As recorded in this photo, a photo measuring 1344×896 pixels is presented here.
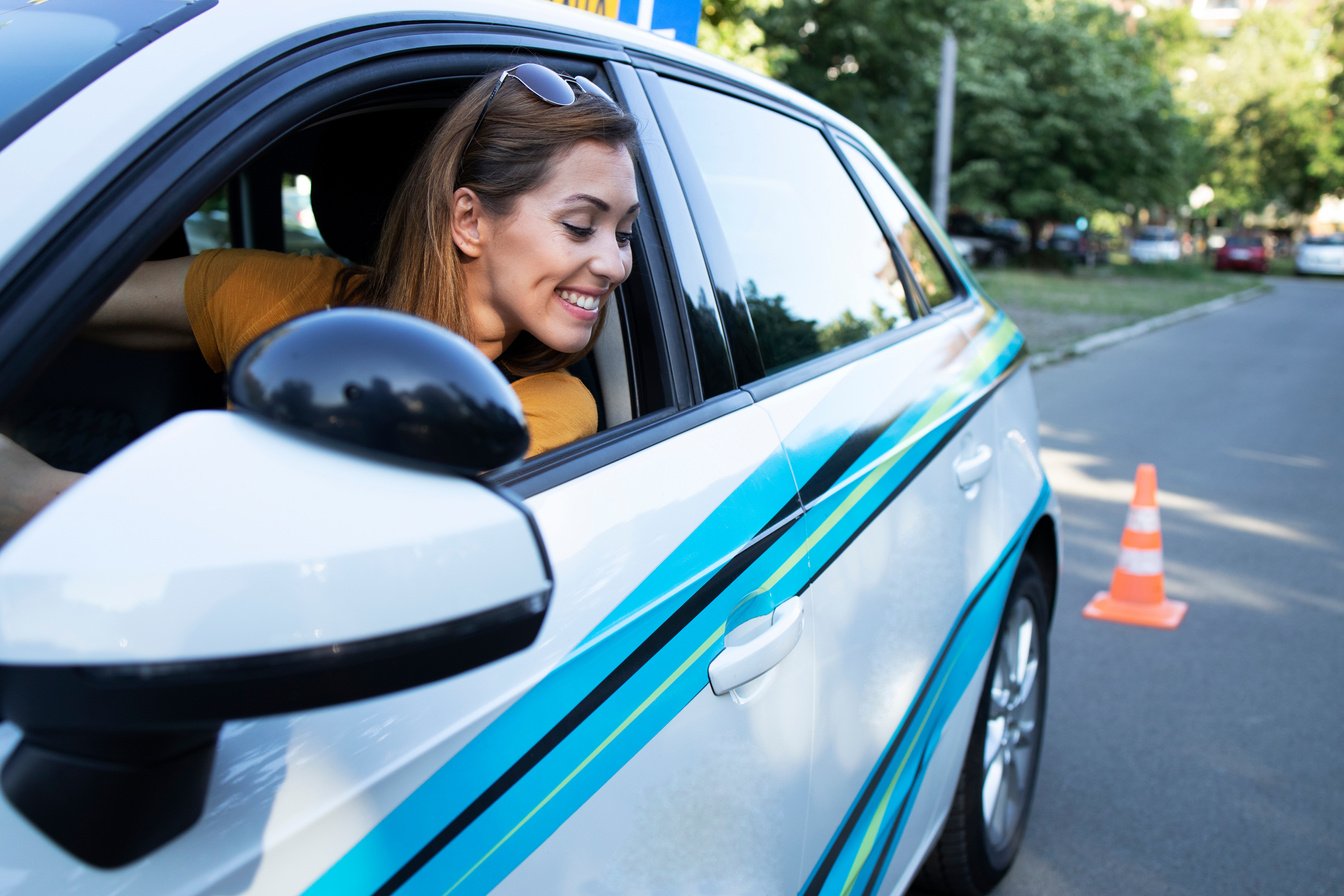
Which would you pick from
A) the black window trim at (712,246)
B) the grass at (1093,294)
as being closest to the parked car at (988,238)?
the grass at (1093,294)

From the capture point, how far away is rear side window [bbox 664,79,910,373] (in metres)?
2.04

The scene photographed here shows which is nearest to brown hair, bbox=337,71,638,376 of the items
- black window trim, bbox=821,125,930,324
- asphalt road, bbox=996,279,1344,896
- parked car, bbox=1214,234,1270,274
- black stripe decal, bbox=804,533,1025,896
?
black stripe decal, bbox=804,533,1025,896

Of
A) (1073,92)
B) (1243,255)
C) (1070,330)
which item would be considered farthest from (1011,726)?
(1243,255)

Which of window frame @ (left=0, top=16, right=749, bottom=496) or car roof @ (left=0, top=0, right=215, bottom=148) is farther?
car roof @ (left=0, top=0, right=215, bottom=148)

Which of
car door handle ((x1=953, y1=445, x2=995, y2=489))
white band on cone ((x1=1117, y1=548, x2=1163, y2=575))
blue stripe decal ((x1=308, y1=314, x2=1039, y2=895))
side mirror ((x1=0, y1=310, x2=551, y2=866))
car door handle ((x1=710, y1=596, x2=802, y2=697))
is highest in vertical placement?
side mirror ((x1=0, y1=310, x2=551, y2=866))

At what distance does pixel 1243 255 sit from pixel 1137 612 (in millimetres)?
41449

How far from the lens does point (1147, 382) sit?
12570 millimetres

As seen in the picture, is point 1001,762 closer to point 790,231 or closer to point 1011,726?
point 1011,726

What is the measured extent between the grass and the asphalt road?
237cm

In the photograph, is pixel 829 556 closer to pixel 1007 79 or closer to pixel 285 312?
pixel 285 312

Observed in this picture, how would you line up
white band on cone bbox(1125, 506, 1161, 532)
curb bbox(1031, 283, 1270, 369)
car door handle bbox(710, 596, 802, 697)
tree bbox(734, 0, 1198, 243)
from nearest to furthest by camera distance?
car door handle bbox(710, 596, 802, 697), white band on cone bbox(1125, 506, 1161, 532), curb bbox(1031, 283, 1270, 369), tree bbox(734, 0, 1198, 243)

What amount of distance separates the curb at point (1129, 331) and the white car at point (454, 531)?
11.5 metres

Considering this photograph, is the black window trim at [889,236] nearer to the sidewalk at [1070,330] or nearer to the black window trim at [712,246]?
the black window trim at [712,246]

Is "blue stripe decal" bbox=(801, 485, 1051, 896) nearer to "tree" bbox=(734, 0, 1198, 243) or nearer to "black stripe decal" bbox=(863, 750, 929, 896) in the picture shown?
"black stripe decal" bbox=(863, 750, 929, 896)
